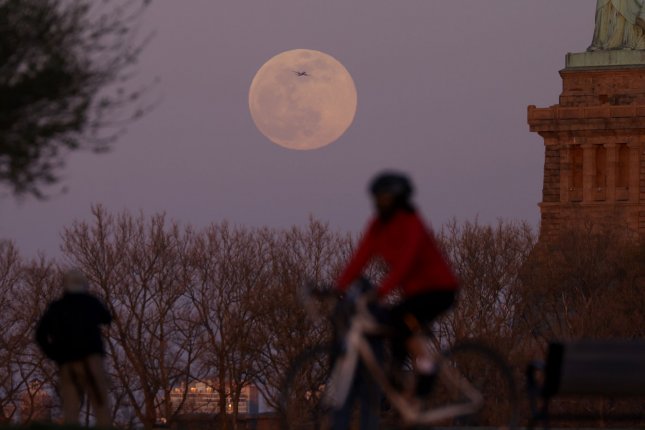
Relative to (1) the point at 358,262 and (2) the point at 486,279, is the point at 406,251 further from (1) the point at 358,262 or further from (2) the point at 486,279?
(2) the point at 486,279

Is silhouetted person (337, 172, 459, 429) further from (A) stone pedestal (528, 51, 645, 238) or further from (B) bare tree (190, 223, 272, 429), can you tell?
(A) stone pedestal (528, 51, 645, 238)

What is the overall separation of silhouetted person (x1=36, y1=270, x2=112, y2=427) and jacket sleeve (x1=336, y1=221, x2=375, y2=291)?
6.14 m

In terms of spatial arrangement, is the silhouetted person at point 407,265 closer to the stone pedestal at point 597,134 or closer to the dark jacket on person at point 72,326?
the dark jacket on person at point 72,326

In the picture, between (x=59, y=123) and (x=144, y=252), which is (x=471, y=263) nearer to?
(x=144, y=252)

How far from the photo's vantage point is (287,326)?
76.4 meters

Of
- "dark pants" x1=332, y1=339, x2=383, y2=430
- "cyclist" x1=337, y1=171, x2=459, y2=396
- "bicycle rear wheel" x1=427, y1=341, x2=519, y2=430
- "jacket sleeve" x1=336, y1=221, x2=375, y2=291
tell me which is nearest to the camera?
"cyclist" x1=337, y1=171, x2=459, y2=396

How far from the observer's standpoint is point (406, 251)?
567 inches

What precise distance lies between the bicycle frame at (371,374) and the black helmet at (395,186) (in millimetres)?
813

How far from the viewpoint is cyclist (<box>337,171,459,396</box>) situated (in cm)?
1451

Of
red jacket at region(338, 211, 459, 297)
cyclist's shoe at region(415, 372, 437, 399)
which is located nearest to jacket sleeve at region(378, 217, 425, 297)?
red jacket at region(338, 211, 459, 297)

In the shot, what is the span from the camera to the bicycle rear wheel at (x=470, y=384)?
49.9 ft

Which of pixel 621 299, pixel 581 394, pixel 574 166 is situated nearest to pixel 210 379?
pixel 621 299

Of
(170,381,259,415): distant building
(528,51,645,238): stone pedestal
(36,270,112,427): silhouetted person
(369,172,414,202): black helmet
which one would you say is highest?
(528,51,645,238): stone pedestal

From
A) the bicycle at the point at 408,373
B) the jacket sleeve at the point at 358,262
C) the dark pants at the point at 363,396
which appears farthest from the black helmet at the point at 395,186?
the dark pants at the point at 363,396
